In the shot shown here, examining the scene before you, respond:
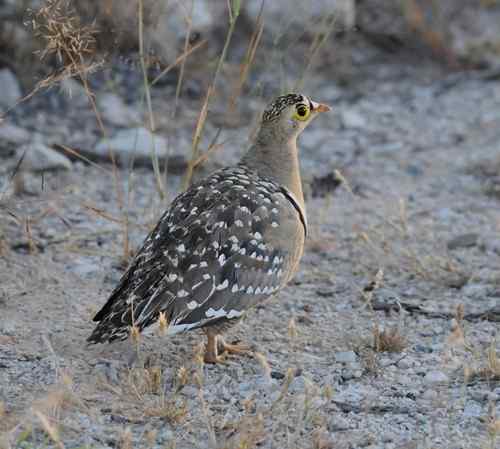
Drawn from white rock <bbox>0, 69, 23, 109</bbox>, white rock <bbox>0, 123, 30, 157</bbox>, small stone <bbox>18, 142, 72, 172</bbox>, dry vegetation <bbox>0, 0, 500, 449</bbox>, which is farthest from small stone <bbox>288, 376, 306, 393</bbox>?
white rock <bbox>0, 69, 23, 109</bbox>

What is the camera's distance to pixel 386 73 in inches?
335

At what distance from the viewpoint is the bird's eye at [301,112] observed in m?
4.81

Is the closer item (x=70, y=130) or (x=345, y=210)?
(x=345, y=210)

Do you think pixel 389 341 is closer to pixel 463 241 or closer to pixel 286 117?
pixel 286 117

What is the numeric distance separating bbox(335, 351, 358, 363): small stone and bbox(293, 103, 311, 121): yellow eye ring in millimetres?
1194

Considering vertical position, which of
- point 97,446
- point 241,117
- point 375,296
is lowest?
point 97,446

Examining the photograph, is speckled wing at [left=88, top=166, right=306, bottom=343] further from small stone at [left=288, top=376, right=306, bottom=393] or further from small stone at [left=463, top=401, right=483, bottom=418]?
small stone at [left=463, top=401, right=483, bottom=418]

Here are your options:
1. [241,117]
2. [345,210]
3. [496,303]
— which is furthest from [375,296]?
[241,117]

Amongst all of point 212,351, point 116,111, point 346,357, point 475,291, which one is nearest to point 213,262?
point 212,351

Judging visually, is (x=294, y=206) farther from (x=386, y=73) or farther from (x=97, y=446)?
(x=386, y=73)

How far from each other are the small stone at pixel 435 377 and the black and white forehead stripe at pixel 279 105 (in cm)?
146

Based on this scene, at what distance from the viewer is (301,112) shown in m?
4.83

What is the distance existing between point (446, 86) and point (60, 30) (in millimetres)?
4635

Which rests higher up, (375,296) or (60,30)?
(60,30)
